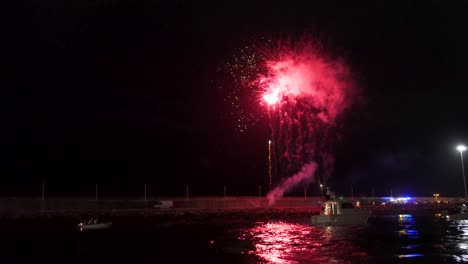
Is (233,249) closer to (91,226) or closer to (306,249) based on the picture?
(306,249)

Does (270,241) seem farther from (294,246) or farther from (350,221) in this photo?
(350,221)

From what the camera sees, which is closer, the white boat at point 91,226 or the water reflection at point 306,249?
the water reflection at point 306,249

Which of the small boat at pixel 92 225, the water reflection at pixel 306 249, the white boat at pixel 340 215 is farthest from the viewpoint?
the small boat at pixel 92 225

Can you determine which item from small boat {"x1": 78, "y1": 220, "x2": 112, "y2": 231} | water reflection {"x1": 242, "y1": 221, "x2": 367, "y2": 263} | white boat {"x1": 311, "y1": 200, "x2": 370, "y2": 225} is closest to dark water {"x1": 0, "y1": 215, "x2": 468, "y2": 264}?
water reflection {"x1": 242, "y1": 221, "x2": 367, "y2": 263}

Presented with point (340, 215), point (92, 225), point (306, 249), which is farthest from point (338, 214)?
point (92, 225)

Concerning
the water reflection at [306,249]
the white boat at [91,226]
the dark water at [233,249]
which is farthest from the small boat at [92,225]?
the water reflection at [306,249]

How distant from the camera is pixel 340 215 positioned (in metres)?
53.4

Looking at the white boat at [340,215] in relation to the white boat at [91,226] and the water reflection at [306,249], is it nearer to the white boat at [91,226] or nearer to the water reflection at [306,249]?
the water reflection at [306,249]

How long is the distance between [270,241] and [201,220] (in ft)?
118

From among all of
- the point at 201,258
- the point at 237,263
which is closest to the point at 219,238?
the point at 201,258

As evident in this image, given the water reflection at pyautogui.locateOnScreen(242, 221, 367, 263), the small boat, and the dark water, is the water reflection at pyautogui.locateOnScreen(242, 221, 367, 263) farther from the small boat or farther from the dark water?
the small boat

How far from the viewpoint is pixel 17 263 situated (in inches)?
1089

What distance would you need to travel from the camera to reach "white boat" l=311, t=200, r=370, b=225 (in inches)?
2088

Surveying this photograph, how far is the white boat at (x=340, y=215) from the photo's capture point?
53.0 meters
